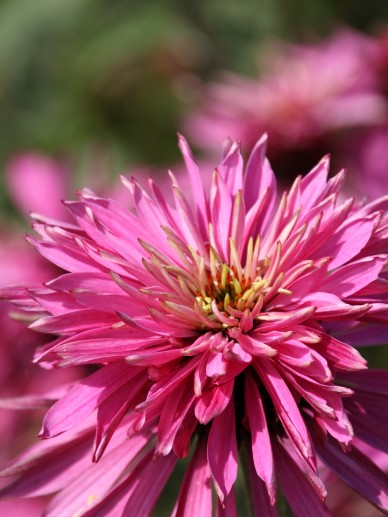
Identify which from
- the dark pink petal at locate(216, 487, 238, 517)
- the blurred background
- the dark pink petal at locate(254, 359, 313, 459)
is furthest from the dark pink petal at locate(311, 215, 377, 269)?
the blurred background

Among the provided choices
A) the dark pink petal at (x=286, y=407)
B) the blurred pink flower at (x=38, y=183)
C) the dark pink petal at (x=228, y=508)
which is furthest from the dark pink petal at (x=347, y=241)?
the blurred pink flower at (x=38, y=183)

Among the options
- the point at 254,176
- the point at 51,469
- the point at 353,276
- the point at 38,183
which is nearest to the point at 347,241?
the point at 353,276

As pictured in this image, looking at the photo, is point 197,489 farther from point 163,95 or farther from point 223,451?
point 163,95

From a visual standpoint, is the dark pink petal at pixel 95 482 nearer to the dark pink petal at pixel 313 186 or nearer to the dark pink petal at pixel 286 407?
the dark pink petal at pixel 286 407

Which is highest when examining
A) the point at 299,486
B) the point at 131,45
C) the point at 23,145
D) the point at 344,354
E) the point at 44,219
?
the point at 131,45

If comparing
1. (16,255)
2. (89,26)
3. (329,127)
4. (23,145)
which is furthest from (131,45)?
(16,255)

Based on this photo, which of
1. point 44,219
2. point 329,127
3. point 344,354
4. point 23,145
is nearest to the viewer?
point 344,354

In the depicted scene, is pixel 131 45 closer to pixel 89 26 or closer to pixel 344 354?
pixel 89 26
